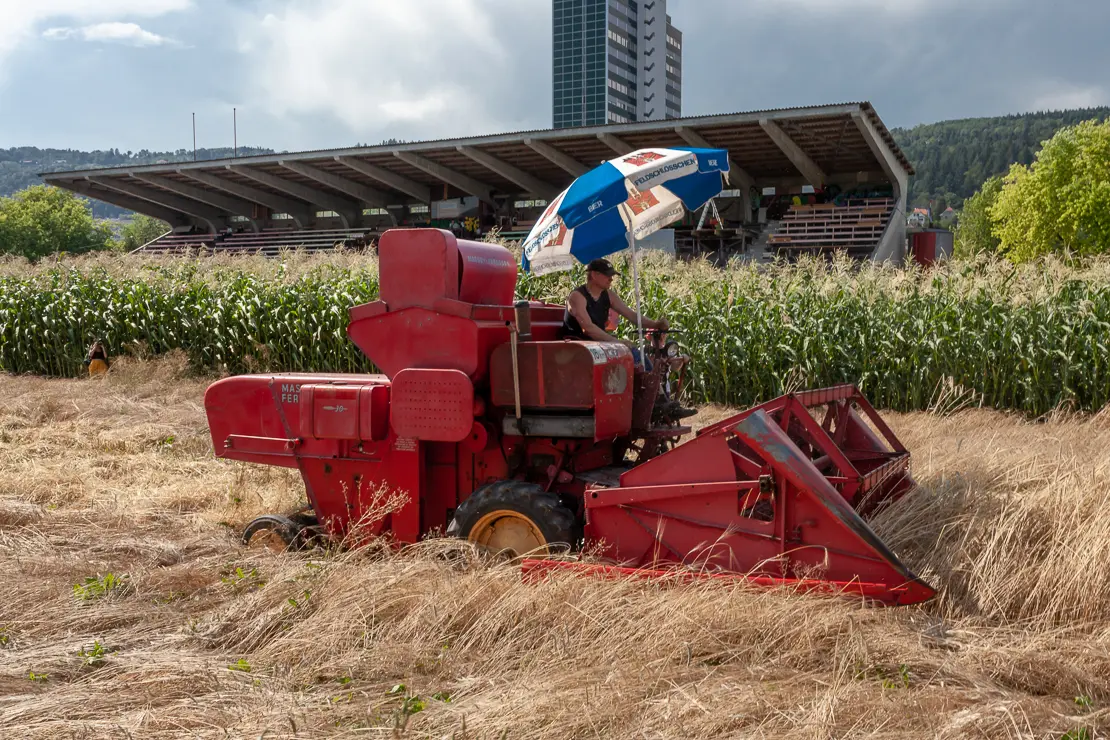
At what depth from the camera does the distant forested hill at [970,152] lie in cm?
16162

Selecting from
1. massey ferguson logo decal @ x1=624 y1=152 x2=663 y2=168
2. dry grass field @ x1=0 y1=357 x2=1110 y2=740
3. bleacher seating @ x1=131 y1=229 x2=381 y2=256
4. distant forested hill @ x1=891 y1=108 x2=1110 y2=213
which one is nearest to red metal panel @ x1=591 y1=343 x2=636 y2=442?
Result: dry grass field @ x1=0 y1=357 x2=1110 y2=740

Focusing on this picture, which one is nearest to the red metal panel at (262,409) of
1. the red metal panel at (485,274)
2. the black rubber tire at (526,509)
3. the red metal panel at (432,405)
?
the red metal panel at (432,405)

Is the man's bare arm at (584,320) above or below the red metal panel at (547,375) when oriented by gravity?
above

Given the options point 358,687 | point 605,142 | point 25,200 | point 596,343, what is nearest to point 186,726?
point 358,687

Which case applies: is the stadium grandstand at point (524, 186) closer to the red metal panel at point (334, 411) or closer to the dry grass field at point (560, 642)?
the red metal panel at point (334, 411)

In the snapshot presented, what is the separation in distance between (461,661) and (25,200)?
286 feet

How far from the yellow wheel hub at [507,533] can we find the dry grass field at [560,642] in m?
0.19

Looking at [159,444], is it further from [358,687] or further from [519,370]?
[358,687]

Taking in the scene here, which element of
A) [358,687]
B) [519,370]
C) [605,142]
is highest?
[605,142]

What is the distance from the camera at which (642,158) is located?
567cm

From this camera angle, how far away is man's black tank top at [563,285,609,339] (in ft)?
19.0

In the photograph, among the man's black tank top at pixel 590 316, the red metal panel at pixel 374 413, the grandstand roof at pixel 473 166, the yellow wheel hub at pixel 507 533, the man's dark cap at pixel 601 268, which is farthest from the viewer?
the grandstand roof at pixel 473 166

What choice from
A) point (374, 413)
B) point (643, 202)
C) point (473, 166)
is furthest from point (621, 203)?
point (473, 166)

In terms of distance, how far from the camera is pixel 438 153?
30.6 m
